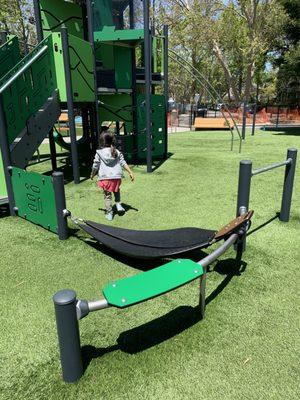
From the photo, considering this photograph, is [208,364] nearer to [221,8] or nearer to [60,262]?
[60,262]

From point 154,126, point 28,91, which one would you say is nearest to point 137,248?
point 28,91

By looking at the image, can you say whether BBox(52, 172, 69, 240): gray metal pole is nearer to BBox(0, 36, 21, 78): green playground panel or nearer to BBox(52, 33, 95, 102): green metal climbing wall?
BBox(52, 33, 95, 102): green metal climbing wall

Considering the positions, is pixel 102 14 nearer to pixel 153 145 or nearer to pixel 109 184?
pixel 153 145

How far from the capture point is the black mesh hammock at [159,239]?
3338 mm

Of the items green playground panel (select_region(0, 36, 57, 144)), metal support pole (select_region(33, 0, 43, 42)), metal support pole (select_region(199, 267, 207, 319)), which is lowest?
metal support pole (select_region(199, 267, 207, 319))

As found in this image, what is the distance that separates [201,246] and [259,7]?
2971 cm

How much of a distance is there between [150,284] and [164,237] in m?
1.50

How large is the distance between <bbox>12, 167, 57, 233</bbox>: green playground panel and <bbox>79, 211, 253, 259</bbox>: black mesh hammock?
710 millimetres

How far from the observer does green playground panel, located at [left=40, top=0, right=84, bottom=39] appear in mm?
8391

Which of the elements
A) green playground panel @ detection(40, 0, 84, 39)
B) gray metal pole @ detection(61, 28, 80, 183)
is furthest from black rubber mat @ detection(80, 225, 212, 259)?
green playground panel @ detection(40, 0, 84, 39)

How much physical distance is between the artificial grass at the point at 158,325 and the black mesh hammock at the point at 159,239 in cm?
27

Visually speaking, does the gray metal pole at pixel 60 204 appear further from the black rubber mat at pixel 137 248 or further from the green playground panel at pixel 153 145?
the green playground panel at pixel 153 145

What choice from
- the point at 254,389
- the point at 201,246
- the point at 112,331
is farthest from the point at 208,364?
the point at 201,246

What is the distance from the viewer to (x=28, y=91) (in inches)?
242
